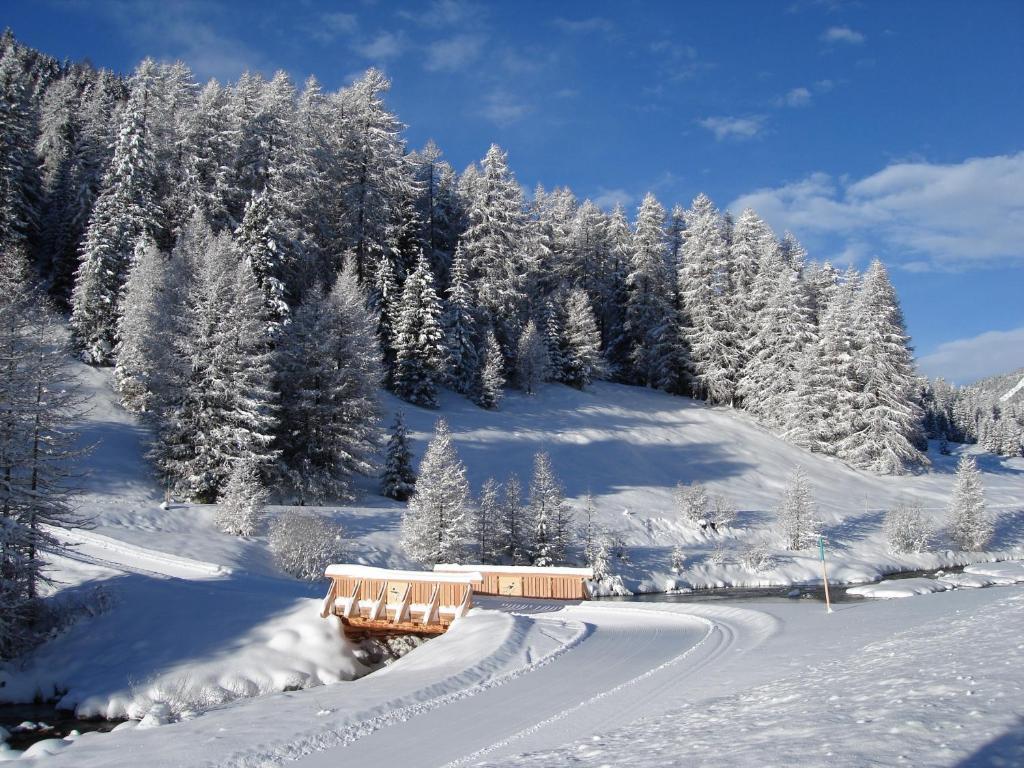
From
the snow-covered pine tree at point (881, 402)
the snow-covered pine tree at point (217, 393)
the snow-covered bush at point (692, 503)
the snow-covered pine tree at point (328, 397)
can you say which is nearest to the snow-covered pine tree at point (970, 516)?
the snow-covered pine tree at point (881, 402)

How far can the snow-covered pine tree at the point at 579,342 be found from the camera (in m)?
55.6

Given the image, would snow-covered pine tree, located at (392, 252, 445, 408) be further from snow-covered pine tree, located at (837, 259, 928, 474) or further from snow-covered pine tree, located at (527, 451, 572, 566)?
snow-covered pine tree, located at (837, 259, 928, 474)

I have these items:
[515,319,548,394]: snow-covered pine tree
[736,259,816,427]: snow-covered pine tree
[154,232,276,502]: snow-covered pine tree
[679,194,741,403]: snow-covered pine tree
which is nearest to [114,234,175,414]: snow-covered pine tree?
[154,232,276,502]: snow-covered pine tree

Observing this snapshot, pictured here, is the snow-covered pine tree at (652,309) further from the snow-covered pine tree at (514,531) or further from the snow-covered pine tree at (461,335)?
the snow-covered pine tree at (514,531)

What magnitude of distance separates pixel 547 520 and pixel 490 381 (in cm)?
1689

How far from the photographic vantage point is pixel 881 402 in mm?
51344

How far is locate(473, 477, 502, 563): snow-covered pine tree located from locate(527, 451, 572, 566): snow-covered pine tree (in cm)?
158

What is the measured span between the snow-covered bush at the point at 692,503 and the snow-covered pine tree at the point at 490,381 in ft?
46.9

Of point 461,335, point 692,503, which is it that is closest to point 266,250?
point 461,335

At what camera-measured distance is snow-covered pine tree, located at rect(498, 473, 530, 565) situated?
31406mm

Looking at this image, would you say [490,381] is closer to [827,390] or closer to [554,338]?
[554,338]

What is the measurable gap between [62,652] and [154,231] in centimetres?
3271

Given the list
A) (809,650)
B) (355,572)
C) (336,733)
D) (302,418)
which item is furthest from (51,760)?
(302,418)

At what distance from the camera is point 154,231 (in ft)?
141
